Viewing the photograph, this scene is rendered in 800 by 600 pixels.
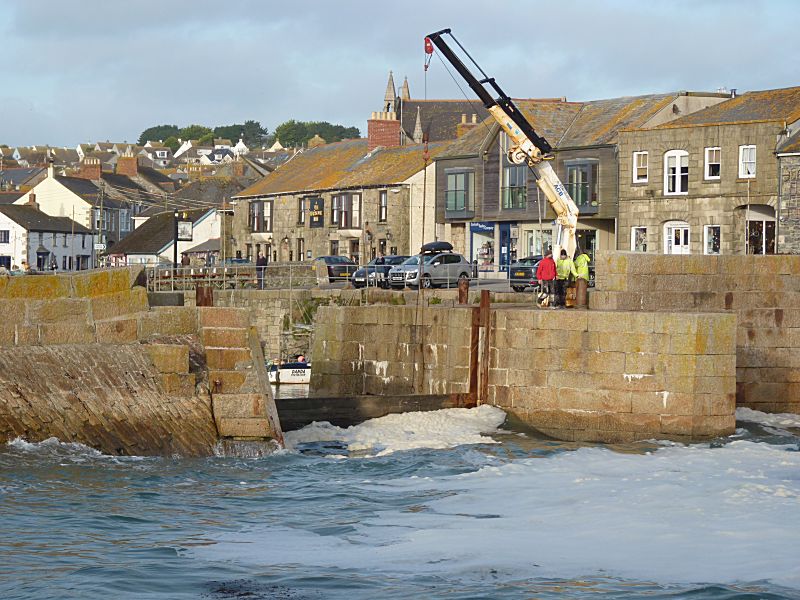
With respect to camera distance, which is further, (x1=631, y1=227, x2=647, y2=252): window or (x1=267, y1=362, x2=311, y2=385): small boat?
(x1=631, y1=227, x2=647, y2=252): window

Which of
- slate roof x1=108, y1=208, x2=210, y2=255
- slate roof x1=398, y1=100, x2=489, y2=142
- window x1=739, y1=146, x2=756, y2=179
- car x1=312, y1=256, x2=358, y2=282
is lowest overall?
car x1=312, y1=256, x2=358, y2=282

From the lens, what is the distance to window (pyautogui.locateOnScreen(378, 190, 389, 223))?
64.4m

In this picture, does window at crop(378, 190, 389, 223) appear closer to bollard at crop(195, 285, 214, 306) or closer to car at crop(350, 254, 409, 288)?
car at crop(350, 254, 409, 288)

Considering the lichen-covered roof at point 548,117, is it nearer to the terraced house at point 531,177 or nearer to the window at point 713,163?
the terraced house at point 531,177

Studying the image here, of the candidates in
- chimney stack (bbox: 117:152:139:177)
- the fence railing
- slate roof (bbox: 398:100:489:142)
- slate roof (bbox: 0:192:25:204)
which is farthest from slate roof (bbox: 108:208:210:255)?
the fence railing

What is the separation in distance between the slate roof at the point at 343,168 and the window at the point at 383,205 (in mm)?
713

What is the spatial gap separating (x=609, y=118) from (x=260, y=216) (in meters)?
26.8

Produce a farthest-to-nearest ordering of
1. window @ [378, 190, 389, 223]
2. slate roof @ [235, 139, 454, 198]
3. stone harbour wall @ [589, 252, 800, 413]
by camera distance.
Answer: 1. slate roof @ [235, 139, 454, 198]
2. window @ [378, 190, 389, 223]
3. stone harbour wall @ [589, 252, 800, 413]

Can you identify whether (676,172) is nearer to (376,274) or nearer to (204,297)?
(376,274)

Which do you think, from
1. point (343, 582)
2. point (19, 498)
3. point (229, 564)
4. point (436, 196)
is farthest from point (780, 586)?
point (436, 196)

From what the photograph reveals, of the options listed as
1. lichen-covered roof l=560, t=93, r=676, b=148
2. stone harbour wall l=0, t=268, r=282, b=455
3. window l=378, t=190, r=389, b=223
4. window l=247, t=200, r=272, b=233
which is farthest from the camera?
window l=247, t=200, r=272, b=233

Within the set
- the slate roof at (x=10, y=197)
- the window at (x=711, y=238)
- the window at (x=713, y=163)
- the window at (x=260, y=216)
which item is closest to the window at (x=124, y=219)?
the slate roof at (x=10, y=197)

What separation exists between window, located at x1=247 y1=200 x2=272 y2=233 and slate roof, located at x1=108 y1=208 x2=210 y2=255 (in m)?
9.93

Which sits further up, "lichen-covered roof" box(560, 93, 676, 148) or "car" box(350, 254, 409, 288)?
"lichen-covered roof" box(560, 93, 676, 148)
